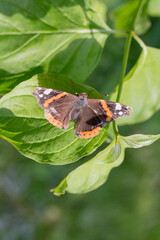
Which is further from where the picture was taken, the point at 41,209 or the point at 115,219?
the point at 41,209

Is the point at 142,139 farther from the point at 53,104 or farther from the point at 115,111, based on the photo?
the point at 53,104

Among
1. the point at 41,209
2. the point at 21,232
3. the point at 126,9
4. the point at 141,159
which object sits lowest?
the point at 21,232

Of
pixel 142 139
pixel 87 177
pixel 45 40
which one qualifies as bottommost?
pixel 87 177

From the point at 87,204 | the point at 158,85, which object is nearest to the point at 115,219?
the point at 87,204

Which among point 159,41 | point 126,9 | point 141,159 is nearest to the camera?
point 126,9

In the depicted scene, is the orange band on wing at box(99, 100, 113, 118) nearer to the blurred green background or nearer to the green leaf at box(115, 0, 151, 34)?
the green leaf at box(115, 0, 151, 34)

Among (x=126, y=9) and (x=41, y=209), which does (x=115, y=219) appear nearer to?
(x=41, y=209)

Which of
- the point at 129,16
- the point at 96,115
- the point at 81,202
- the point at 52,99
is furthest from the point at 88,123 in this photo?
the point at 81,202
